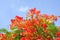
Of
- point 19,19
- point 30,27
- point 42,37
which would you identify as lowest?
point 42,37

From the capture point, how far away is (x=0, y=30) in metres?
3.10

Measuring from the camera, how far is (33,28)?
2.89 meters

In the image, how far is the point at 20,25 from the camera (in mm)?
3039

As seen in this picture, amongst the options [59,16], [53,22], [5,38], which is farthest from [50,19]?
[5,38]

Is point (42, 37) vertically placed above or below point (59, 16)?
below

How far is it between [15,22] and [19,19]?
108 millimetres

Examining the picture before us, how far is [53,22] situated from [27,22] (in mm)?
404

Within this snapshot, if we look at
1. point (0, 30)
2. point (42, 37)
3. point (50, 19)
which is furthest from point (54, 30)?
point (0, 30)

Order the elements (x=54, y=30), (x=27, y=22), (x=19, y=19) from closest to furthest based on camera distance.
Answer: (x=54, y=30)
(x=27, y=22)
(x=19, y=19)

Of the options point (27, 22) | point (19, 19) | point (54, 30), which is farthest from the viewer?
point (19, 19)

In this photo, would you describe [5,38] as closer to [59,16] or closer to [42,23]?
[42,23]

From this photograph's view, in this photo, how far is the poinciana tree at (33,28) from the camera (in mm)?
2810

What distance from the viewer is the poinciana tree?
2.81 m

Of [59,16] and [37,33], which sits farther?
[59,16]
